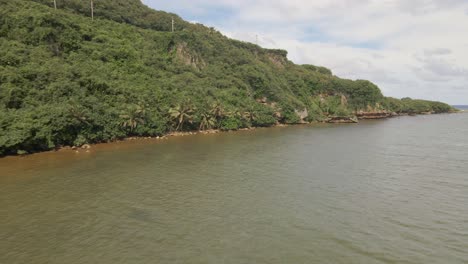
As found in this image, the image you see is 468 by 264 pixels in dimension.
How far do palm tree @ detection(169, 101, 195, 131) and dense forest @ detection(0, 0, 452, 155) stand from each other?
212 mm

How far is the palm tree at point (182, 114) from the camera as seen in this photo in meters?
65.0

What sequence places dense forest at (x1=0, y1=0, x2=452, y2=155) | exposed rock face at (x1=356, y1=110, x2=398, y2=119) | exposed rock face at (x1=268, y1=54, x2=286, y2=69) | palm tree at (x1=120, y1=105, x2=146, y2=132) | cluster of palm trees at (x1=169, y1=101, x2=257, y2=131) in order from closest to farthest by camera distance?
dense forest at (x1=0, y1=0, x2=452, y2=155)
palm tree at (x1=120, y1=105, x2=146, y2=132)
cluster of palm trees at (x1=169, y1=101, x2=257, y2=131)
exposed rock face at (x1=356, y1=110, x2=398, y2=119)
exposed rock face at (x1=268, y1=54, x2=286, y2=69)

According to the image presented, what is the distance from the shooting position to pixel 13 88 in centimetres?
4572

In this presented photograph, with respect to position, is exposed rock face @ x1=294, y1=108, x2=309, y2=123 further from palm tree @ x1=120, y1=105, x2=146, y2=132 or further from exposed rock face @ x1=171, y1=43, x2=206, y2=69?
palm tree @ x1=120, y1=105, x2=146, y2=132

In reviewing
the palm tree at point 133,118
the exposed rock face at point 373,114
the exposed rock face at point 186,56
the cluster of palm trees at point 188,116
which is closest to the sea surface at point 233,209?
the palm tree at point 133,118

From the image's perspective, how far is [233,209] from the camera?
22797 millimetres

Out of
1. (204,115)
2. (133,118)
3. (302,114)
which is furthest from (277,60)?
(133,118)

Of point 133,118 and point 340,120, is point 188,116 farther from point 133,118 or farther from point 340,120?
point 340,120

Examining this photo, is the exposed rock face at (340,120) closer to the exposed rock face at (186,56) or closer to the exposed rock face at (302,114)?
the exposed rock face at (302,114)

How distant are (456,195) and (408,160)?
1503 cm

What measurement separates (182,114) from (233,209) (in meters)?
44.9

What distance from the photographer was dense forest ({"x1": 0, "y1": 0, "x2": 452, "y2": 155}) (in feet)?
155

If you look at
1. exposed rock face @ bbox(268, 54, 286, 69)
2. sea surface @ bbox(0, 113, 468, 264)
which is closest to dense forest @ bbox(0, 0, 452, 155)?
exposed rock face @ bbox(268, 54, 286, 69)

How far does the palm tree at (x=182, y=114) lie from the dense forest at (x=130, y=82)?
21 centimetres
